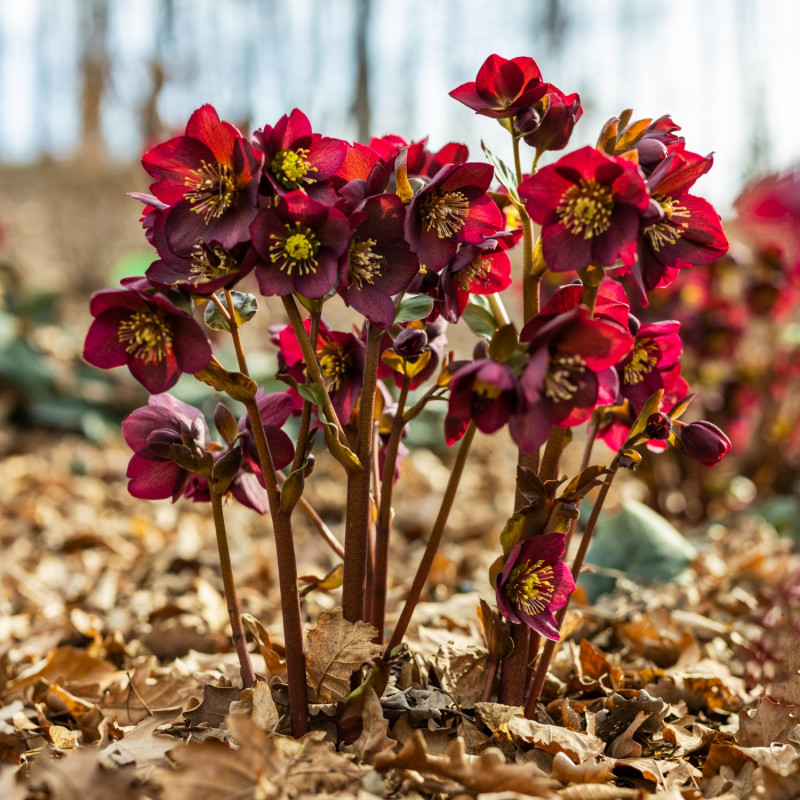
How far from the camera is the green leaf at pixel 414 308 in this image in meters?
0.96

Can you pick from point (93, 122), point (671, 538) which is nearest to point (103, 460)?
point (671, 538)

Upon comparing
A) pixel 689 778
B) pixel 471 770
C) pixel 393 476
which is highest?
pixel 393 476

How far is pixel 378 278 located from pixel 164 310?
0.83ft

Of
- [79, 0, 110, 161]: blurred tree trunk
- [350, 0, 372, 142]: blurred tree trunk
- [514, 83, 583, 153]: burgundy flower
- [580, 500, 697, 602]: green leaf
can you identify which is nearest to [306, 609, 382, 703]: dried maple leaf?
[514, 83, 583, 153]: burgundy flower

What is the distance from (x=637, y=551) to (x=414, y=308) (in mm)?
1205

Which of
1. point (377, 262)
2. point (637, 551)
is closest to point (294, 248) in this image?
point (377, 262)

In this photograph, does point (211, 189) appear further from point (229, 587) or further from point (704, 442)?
point (704, 442)

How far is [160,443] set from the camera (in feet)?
3.25

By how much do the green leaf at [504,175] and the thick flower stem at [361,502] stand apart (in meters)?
0.23

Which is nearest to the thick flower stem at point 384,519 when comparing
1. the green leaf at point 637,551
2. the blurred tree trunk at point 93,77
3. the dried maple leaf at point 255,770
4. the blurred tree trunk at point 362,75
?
the dried maple leaf at point 255,770

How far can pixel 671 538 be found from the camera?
1.92 meters

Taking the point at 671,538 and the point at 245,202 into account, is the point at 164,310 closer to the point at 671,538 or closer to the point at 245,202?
the point at 245,202

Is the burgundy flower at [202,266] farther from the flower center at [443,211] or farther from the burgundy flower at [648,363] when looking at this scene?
the burgundy flower at [648,363]

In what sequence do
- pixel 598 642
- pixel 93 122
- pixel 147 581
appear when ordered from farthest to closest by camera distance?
pixel 93 122
pixel 147 581
pixel 598 642
